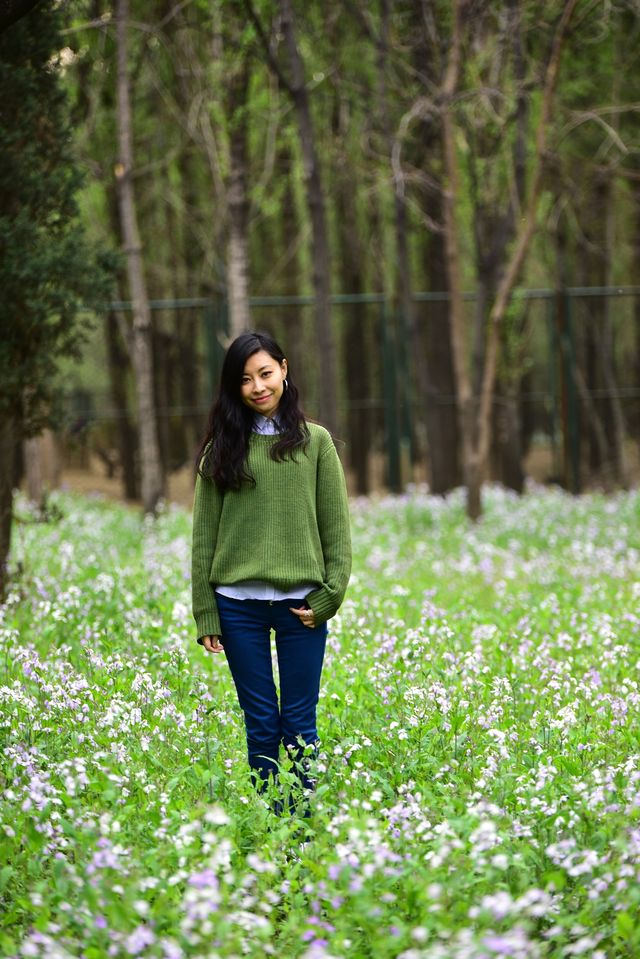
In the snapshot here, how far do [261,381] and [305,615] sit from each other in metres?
0.93

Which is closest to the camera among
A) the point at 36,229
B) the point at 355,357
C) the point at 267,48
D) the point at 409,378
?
the point at 36,229

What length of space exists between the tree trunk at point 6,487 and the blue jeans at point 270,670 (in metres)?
3.94

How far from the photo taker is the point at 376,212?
813 inches

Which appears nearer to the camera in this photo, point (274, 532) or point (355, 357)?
point (274, 532)

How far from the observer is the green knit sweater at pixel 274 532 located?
4340 mm

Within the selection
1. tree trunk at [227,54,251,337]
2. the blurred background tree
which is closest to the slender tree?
tree trunk at [227,54,251,337]

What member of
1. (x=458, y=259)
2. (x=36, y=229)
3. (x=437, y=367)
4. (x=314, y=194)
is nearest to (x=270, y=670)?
(x=36, y=229)

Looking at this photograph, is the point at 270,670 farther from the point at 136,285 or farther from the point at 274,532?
the point at 136,285

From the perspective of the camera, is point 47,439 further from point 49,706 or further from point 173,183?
point 49,706

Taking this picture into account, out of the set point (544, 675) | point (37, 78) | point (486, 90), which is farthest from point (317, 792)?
point (486, 90)

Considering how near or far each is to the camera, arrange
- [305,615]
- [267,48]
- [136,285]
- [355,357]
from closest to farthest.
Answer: [305,615] → [267,48] → [136,285] → [355,357]

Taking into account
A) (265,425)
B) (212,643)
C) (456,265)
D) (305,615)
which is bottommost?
(212,643)

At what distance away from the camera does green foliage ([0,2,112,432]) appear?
7.62 metres

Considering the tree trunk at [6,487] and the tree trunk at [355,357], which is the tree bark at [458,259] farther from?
the tree trunk at [6,487]
